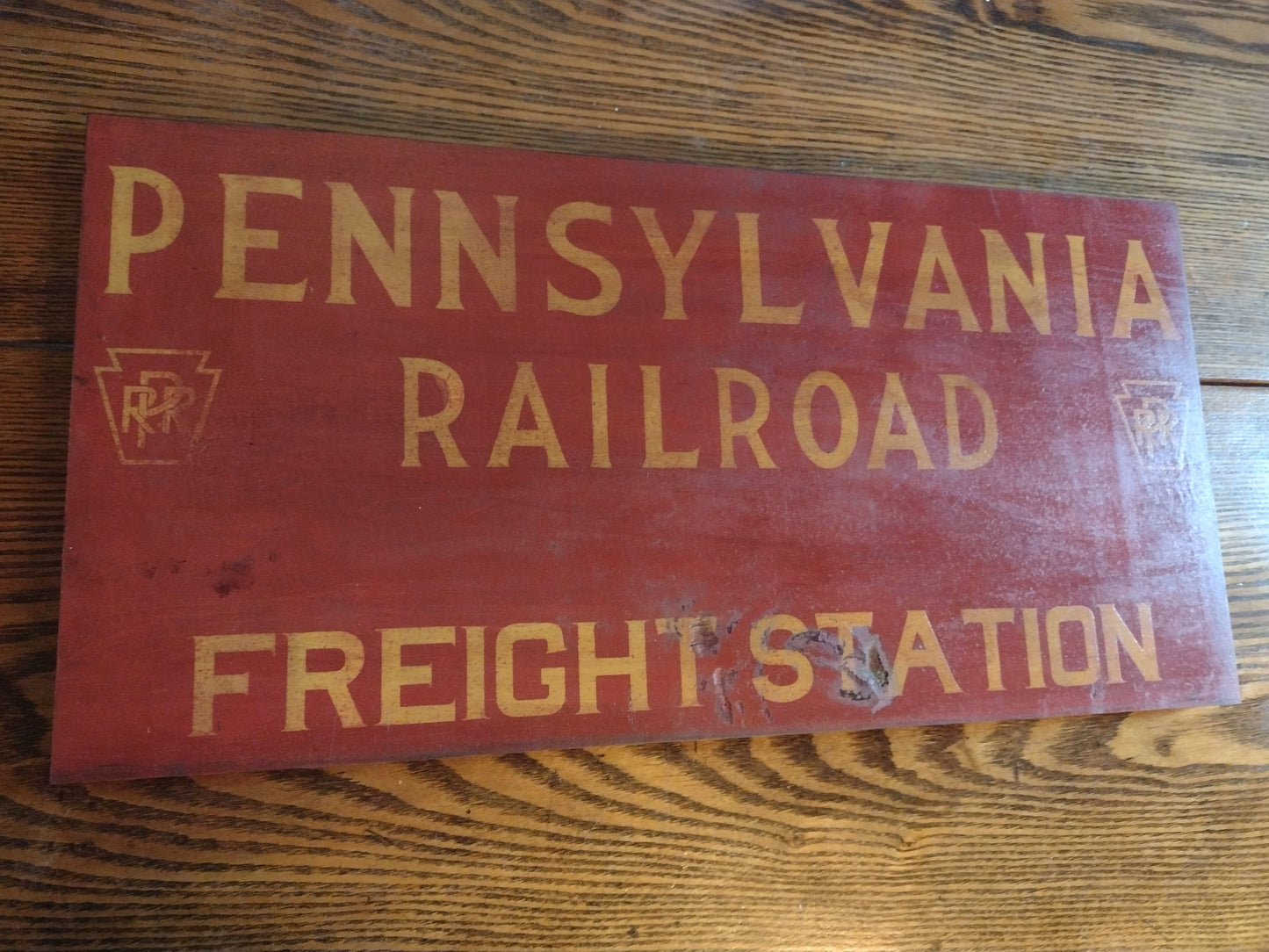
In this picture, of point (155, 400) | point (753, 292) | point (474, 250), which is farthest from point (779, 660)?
point (155, 400)

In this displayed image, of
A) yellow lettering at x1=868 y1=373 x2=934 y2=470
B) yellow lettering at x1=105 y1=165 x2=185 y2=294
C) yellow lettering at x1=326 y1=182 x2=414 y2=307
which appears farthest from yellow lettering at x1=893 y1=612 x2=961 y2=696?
yellow lettering at x1=105 y1=165 x2=185 y2=294

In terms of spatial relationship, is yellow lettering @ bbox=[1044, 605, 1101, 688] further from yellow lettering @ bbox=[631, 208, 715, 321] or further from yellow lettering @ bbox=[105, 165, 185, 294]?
yellow lettering @ bbox=[105, 165, 185, 294]

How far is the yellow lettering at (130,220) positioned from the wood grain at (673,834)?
0.10m

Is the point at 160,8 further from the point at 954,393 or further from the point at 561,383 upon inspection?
the point at 954,393

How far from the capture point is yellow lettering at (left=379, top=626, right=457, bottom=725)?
64 centimetres

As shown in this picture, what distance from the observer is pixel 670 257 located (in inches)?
28.8

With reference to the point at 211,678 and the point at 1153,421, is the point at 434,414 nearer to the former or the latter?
the point at 211,678

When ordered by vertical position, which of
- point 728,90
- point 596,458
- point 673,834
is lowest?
point 673,834

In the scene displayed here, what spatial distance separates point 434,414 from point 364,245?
5.9 inches

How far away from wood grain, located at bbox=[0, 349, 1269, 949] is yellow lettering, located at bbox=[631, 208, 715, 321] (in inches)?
14.8

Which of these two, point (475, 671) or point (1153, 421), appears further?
point (1153, 421)

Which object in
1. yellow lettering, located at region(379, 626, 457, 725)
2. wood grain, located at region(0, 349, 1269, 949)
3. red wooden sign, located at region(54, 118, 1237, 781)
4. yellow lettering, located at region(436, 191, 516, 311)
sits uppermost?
yellow lettering, located at region(436, 191, 516, 311)

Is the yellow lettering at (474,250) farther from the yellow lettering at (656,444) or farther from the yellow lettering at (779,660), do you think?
the yellow lettering at (779,660)

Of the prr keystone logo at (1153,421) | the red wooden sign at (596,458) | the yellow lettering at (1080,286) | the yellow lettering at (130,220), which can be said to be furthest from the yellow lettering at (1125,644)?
the yellow lettering at (130,220)
